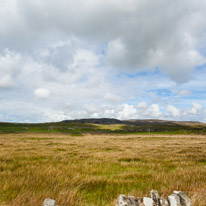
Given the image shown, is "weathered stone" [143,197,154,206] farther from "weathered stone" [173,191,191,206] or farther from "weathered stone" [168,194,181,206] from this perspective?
"weathered stone" [173,191,191,206]

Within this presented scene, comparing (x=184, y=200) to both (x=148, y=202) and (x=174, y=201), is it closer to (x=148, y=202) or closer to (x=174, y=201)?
(x=174, y=201)

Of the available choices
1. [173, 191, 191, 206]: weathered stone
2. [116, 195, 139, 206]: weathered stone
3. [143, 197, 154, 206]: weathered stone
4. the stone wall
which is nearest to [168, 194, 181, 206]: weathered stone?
the stone wall

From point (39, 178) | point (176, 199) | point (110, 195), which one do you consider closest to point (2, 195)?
point (39, 178)

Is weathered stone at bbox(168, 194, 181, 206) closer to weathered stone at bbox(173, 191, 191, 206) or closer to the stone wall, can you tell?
the stone wall

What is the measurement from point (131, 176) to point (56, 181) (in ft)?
11.5

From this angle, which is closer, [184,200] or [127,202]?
[127,202]

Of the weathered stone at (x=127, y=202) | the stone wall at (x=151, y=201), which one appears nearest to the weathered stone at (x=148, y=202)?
the stone wall at (x=151, y=201)

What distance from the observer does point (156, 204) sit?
3.22m

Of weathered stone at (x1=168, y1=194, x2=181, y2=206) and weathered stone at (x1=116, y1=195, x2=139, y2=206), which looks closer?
weathered stone at (x1=116, y1=195, x2=139, y2=206)

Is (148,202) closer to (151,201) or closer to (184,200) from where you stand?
(151,201)

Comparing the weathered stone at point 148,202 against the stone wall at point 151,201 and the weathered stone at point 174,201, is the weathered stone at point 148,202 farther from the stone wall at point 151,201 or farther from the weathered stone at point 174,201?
the weathered stone at point 174,201

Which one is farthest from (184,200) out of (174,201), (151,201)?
(151,201)

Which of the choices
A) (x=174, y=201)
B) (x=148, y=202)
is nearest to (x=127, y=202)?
(x=148, y=202)

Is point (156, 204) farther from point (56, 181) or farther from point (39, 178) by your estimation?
point (39, 178)
